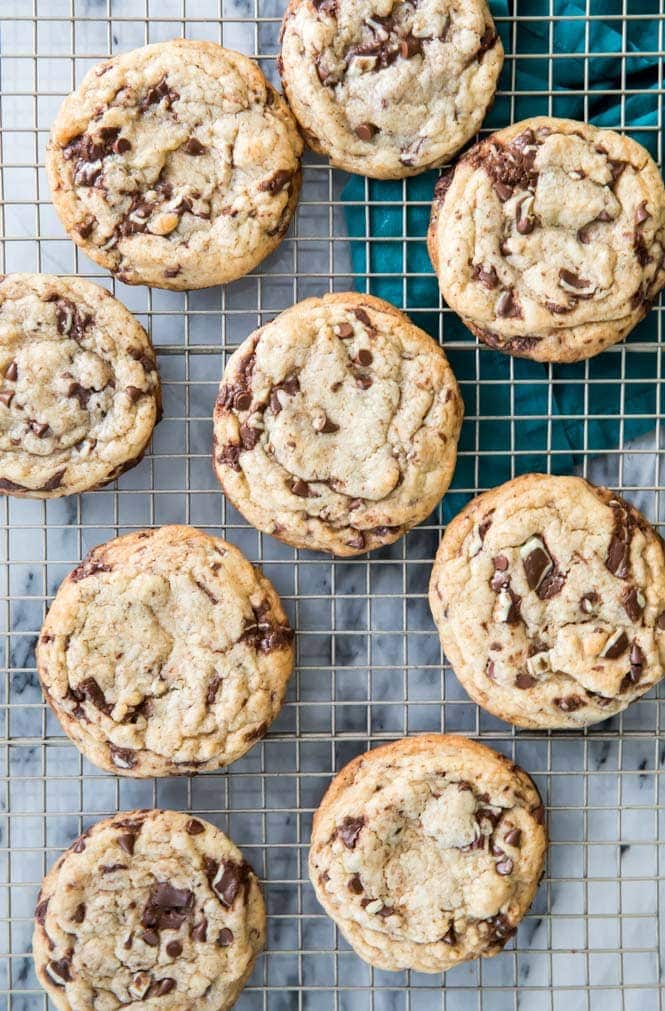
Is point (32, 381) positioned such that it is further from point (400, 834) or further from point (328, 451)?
point (400, 834)

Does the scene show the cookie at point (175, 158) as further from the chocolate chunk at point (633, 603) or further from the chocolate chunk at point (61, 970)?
the chocolate chunk at point (61, 970)

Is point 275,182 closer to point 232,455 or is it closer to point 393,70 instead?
point 393,70

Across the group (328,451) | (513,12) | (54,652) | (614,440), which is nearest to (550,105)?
(513,12)

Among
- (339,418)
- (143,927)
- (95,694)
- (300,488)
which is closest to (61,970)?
(143,927)

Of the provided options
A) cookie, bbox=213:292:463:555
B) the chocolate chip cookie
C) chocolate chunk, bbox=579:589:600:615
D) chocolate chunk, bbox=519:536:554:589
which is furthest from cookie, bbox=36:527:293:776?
chocolate chunk, bbox=579:589:600:615

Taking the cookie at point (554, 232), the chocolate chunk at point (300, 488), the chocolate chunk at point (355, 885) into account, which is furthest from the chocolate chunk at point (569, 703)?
the cookie at point (554, 232)

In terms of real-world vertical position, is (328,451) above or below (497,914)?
above
